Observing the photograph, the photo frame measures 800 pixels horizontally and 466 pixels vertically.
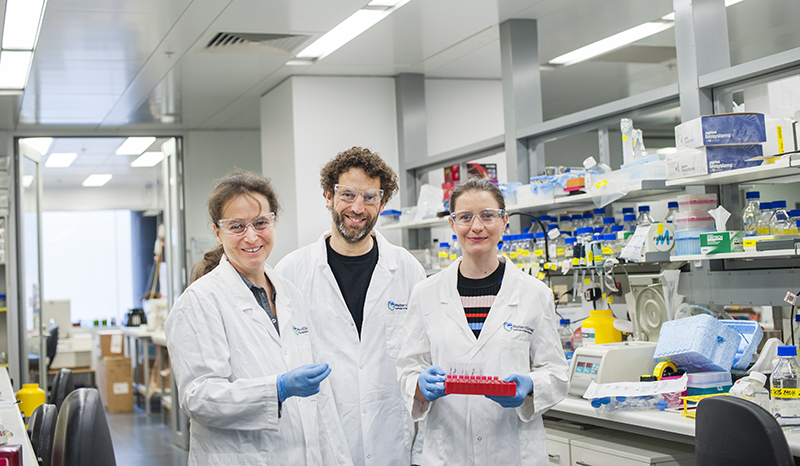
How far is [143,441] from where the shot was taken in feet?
20.9

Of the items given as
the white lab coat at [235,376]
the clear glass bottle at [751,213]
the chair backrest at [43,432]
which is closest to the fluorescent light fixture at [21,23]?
the chair backrest at [43,432]

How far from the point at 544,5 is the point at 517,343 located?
8.02 feet

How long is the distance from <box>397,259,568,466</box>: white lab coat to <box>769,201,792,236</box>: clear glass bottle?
113 centimetres

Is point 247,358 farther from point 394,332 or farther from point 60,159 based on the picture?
point 60,159

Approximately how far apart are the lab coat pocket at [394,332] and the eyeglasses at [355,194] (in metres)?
0.37

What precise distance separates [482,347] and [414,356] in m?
0.21

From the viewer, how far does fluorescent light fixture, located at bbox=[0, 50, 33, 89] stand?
4125 mm

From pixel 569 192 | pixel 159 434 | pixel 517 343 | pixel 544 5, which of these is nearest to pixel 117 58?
pixel 544 5

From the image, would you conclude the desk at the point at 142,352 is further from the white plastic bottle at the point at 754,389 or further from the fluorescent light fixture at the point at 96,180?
the white plastic bottle at the point at 754,389

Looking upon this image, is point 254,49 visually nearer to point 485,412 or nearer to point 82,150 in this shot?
point 485,412

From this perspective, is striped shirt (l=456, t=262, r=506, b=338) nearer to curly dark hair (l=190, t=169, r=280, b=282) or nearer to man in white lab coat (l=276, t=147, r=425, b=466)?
man in white lab coat (l=276, t=147, r=425, b=466)

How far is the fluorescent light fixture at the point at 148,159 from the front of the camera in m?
7.89

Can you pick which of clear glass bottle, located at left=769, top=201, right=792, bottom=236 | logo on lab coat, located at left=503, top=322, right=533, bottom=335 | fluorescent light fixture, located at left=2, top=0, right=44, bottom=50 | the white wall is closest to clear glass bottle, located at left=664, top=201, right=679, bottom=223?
clear glass bottle, located at left=769, top=201, right=792, bottom=236

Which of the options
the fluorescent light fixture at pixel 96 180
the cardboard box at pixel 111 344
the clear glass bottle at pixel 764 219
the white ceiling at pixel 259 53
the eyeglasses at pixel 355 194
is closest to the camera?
the eyeglasses at pixel 355 194
